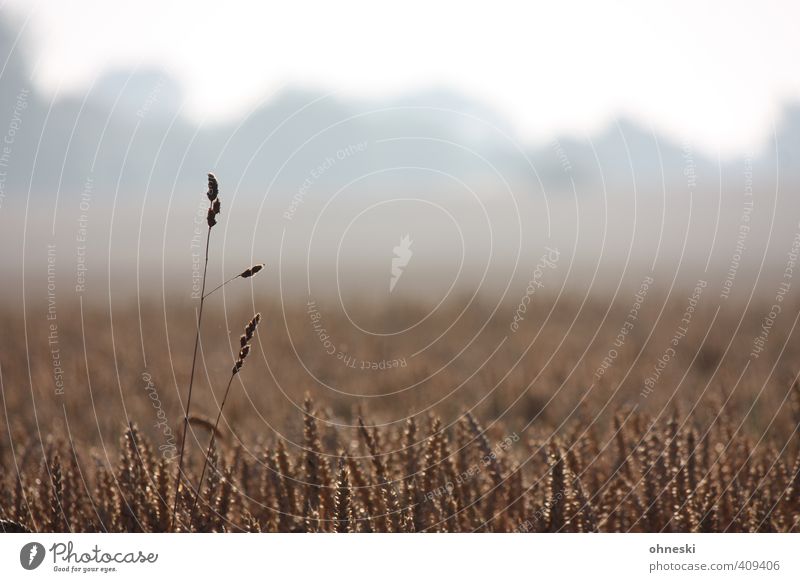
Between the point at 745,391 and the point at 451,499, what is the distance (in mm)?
2313

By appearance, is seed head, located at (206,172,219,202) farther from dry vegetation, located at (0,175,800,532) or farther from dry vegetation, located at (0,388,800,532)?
dry vegetation, located at (0,388,800,532)

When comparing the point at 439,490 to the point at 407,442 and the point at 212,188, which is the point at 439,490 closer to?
the point at 407,442

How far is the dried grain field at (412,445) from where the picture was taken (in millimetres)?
1849

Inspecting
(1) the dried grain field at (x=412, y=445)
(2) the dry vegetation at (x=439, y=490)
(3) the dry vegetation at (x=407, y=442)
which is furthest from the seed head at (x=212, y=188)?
(2) the dry vegetation at (x=439, y=490)

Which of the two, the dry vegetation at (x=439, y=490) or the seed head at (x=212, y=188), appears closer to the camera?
the seed head at (x=212, y=188)

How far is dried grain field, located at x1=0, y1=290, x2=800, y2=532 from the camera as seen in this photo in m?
1.85

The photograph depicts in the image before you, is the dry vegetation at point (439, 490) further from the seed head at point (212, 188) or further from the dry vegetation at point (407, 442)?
the seed head at point (212, 188)

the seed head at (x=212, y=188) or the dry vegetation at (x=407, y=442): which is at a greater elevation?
the seed head at (x=212, y=188)

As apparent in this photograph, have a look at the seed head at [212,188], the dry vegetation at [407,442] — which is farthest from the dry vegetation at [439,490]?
the seed head at [212,188]

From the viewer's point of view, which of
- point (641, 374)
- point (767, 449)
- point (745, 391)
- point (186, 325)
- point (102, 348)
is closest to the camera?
point (767, 449)

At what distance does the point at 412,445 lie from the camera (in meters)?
1.95
